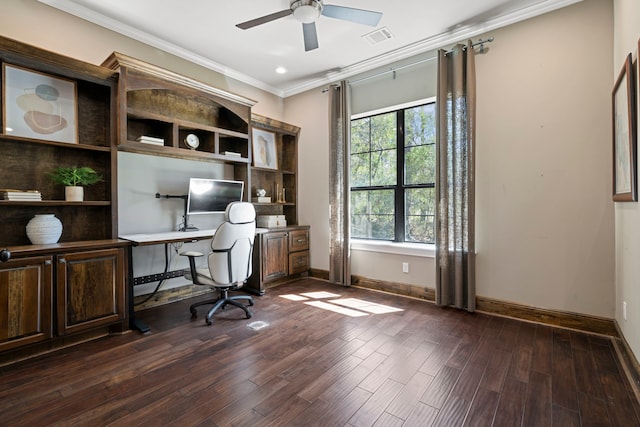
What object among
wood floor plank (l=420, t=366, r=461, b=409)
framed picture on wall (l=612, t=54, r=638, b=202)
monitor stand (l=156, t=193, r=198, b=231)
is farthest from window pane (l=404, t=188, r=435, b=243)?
monitor stand (l=156, t=193, r=198, b=231)

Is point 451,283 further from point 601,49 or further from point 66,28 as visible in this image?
point 66,28

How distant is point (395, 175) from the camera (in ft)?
13.1

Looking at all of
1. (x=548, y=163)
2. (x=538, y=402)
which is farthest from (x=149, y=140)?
(x=548, y=163)

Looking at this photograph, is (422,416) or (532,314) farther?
(532,314)

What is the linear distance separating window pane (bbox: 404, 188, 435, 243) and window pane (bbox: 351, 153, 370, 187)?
643mm

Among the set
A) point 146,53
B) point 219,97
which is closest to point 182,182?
point 219,97

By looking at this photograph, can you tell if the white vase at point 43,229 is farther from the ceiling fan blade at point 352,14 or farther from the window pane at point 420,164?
the window pane at point 420,164

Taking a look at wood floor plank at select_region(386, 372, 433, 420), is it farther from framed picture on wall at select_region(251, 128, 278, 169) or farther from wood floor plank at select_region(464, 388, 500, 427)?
framed picture on wall at select_region(251, 128, 278, 169)

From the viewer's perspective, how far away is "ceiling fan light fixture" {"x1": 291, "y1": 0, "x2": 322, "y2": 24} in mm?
2619

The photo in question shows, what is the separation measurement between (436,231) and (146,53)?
152 inches

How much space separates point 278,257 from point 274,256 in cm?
8

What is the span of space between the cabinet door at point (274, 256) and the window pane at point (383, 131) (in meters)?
1.83

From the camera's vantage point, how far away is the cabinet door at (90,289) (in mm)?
2336

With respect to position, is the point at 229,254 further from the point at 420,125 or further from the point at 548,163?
the point at 548,163
